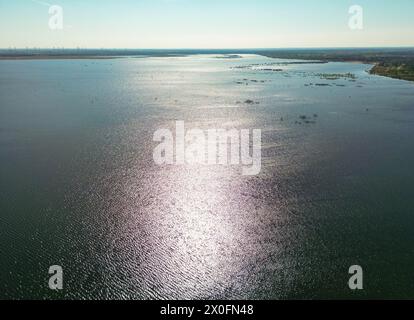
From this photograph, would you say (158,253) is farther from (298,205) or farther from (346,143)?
(346,143)

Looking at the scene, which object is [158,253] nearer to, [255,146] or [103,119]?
[255,146]

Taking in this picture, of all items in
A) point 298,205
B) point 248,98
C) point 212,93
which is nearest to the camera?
point 298,205

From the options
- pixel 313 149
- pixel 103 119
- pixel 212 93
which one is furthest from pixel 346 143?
pixel 212 93

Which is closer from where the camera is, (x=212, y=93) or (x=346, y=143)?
(x=346, y=143)
